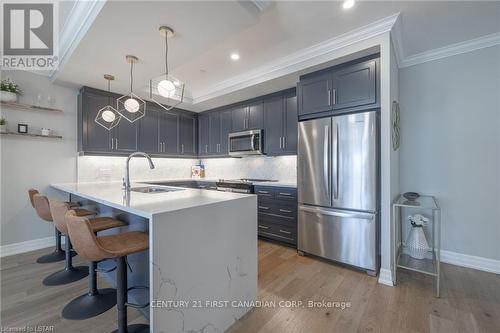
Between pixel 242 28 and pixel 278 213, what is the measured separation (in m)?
2.46

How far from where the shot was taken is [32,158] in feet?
10.2

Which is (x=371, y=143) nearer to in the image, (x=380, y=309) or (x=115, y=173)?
(x=380, y=309)

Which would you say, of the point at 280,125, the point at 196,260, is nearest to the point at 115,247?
the point at 196,260

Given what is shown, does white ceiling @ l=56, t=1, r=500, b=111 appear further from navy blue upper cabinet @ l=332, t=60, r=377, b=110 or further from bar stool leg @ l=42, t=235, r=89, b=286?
bar stool leg @ l=42, t=235, r=89, b=286

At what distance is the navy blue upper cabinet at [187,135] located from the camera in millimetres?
4824

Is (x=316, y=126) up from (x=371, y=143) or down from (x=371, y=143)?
up

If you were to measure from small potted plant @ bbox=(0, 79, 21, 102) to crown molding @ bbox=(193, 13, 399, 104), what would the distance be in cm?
272

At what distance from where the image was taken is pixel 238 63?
3100 mm

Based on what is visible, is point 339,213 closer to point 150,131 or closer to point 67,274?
point 67,274

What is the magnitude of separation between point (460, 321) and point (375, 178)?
50.7 inches

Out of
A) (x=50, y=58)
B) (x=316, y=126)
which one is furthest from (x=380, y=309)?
(x=50, y=58)

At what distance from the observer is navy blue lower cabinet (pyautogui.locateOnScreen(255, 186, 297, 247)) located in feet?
10.3

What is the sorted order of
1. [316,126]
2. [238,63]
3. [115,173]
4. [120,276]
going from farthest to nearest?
[115,173]
[238,63]
[316,126]
[120,276]

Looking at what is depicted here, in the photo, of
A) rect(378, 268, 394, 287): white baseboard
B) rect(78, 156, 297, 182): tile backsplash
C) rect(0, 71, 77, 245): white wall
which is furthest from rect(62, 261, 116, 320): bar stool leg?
rect(378, 268, 394, 287): white baseboard
